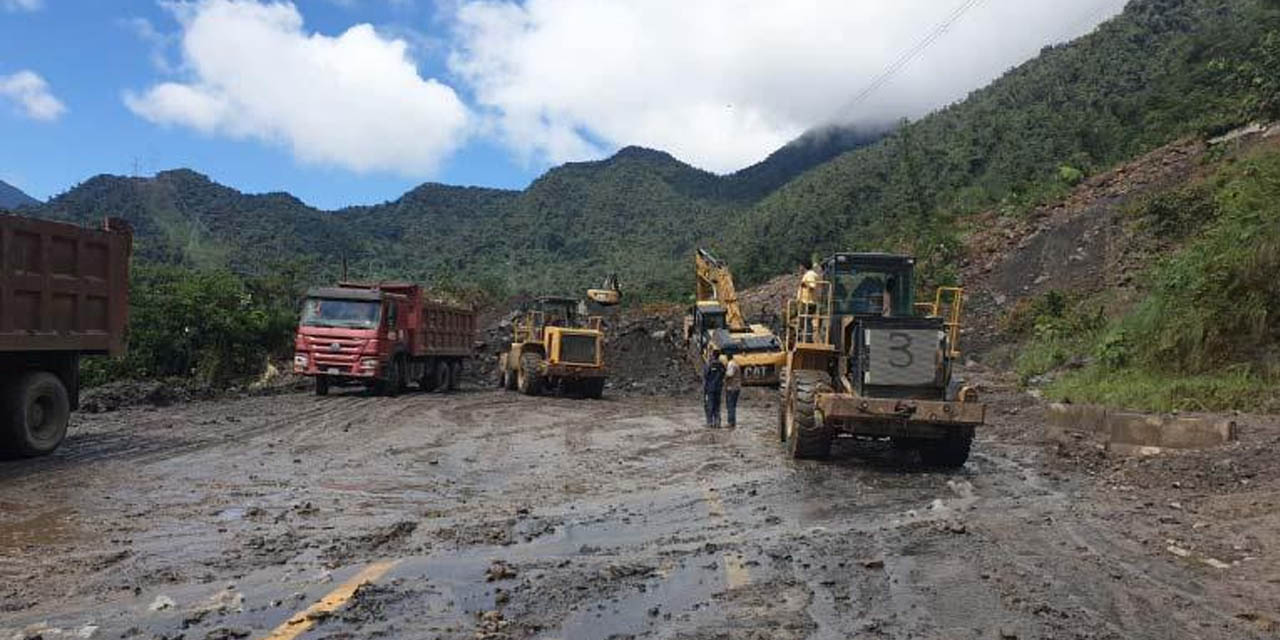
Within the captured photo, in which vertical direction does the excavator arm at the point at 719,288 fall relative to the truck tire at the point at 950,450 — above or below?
above

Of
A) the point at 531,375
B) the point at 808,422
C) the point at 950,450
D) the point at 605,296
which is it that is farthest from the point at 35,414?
the point at 605,296

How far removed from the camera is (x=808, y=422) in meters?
11.6

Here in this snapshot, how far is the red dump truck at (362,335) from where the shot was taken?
21.8 metres

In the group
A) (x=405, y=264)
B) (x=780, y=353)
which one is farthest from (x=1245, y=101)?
(x=405, y=264)

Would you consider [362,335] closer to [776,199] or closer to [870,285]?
[870,285]

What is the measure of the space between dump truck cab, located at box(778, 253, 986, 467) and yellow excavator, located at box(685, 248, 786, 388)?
418 inches

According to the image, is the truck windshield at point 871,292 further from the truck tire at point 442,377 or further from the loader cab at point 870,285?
the truck tire at point 442,377

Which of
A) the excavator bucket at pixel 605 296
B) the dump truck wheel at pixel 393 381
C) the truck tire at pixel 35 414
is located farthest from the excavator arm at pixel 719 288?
the truck tire at pixel 35 414

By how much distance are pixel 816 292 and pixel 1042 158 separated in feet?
145

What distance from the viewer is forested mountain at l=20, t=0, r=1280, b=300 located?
45.3m

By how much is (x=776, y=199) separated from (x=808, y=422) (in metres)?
73.0

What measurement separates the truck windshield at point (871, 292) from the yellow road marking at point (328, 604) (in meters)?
7.78

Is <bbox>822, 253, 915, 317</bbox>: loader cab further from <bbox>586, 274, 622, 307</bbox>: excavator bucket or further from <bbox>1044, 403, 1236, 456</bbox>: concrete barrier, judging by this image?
<bbox>586, 274, 622, 307</bbox>: excavator bucket

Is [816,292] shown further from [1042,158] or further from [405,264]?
[405,264]
